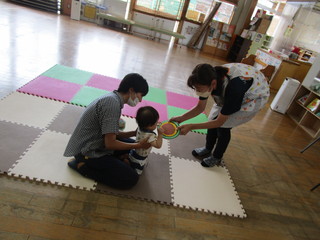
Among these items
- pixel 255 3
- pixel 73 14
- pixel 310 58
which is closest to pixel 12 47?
pixel 73 14

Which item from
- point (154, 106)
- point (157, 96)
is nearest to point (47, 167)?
point (154, 106)

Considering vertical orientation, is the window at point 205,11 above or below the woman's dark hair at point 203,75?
above

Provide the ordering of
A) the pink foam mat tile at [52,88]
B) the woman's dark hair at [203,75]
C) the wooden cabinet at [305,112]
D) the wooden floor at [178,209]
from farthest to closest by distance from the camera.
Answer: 1. the wooden cabinet at [305,112]
2. the pink foam mat tile at [52,88]
3. the woman's dark hair at [203,75]
4. the wooden floor at [178,209]

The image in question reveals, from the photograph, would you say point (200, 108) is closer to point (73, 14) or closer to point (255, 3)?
point (73, 14)

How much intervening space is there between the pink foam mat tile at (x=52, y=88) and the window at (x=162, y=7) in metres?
8.37

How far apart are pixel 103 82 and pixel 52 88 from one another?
940 mm

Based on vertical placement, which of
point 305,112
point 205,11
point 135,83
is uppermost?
point 205,11

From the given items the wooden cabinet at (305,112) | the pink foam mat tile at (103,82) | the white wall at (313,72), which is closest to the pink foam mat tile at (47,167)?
the pink foam mat tile at (103,82)

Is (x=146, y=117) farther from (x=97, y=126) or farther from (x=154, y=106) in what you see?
(x=154, y=106)

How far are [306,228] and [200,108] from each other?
4.86ft

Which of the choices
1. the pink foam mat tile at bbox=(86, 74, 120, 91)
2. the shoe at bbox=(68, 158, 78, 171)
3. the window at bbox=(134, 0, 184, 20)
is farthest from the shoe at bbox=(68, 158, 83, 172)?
the window at bbox=(134, 0, 184, 20)

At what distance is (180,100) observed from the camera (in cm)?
422

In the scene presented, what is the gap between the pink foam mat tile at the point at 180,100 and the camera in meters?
3.99

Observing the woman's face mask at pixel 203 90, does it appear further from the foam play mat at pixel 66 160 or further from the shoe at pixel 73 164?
the shoe at pixel 73 164
